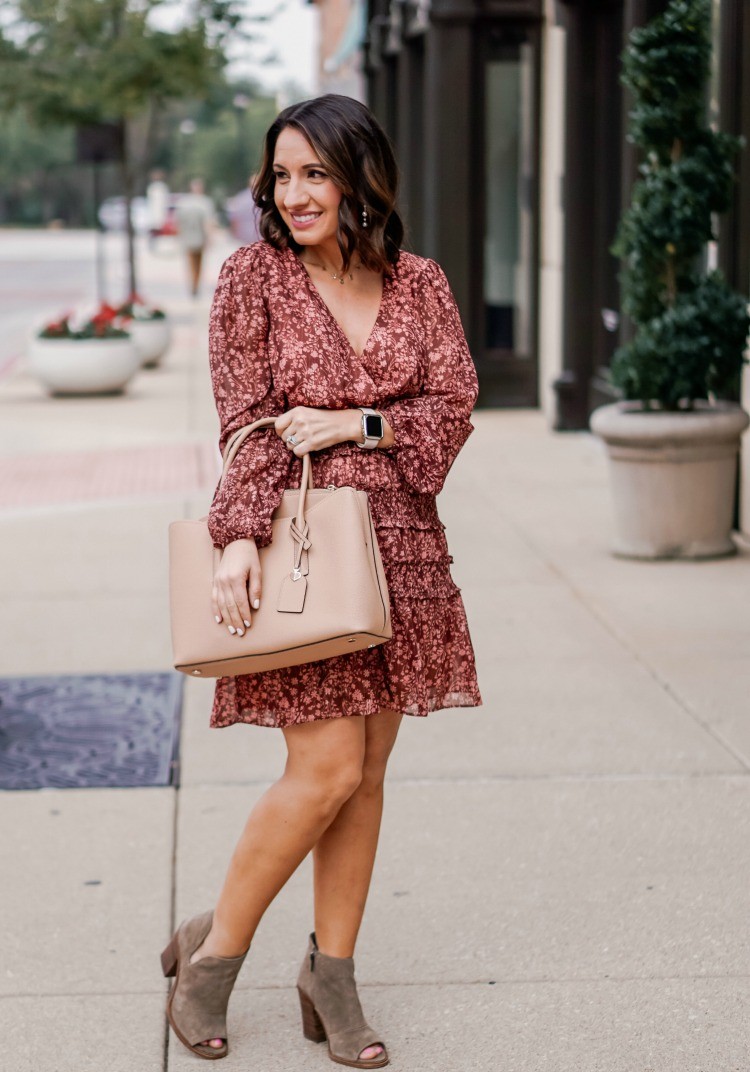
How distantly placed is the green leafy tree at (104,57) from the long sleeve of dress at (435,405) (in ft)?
57.2

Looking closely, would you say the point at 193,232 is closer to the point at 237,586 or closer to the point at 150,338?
the point at 150,338

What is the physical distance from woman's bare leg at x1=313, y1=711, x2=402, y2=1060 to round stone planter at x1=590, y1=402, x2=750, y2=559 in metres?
4.59

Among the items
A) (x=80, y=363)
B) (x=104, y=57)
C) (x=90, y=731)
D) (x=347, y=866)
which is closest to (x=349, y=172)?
(x=347, y=866)

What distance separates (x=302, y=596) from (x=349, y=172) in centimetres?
80

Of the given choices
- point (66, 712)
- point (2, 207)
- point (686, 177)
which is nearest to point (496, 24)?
point (686, 177)

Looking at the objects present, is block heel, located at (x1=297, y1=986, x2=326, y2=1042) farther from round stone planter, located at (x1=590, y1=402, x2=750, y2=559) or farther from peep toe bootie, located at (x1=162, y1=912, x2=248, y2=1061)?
round stone planter, located at (x1=590, y1=402, x2=750, y2=559)

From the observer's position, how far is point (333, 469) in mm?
2990

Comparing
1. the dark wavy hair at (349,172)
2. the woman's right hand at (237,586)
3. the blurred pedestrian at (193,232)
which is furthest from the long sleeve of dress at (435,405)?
the blurred pedestrian at (193,232)

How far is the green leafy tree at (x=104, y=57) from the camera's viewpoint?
64.7 ft

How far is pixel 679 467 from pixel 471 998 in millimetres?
4485

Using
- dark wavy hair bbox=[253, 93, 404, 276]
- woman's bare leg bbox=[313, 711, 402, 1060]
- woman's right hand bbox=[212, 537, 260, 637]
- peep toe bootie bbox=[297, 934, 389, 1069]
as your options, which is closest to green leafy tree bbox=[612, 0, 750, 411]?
dark wavy hair bbox=[253, 93, 404, 276]

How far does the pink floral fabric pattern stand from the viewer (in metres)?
2.97

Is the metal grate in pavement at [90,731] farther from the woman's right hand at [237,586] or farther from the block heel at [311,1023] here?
the woman's right hand at [237,586]

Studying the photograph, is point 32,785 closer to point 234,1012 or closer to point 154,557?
point 234,1012
